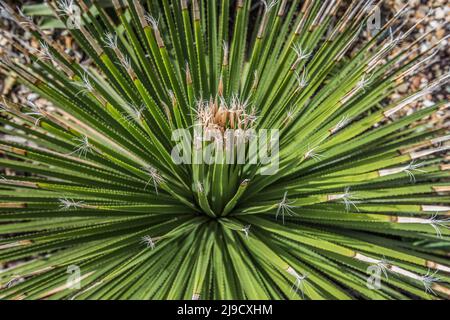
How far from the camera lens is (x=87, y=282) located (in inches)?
78.4

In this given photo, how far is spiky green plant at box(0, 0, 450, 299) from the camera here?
1.90 metres

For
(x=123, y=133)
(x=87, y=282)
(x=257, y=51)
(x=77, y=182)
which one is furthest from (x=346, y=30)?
(x=87, y=282)

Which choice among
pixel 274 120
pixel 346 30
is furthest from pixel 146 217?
pixel 346 30

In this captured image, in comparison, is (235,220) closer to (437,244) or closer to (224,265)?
(224,265)

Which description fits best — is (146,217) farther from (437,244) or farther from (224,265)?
(437,244)

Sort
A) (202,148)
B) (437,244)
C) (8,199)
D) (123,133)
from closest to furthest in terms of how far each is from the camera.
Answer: (202,148) < (8,199) < (123,133) < (437,244)

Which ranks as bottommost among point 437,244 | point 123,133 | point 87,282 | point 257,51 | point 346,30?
point 87,282

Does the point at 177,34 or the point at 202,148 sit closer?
the point at 202,148

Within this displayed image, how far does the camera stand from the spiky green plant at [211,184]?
1.90 metres

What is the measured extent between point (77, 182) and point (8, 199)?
0.28 metres

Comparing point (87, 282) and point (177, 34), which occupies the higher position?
point (177, 34)

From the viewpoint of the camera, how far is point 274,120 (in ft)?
6.87

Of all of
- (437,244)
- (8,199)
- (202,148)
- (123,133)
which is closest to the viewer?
(202,148)

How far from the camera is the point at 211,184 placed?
77.3 inches
